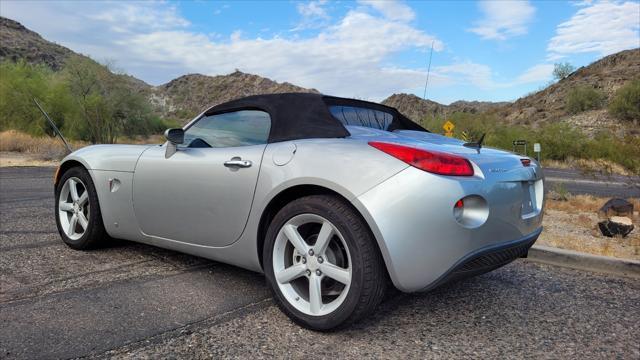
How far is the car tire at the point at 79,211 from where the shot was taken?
13.7ft

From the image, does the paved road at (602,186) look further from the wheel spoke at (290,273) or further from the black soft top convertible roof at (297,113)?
the wheel spoke at (290,273)

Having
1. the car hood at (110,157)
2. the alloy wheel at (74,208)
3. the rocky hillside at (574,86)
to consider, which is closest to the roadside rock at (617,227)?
the car hood at (110,157)

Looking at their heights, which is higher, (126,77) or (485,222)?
(126,77)

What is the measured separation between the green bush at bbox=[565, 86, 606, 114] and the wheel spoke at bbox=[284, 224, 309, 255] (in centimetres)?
6164

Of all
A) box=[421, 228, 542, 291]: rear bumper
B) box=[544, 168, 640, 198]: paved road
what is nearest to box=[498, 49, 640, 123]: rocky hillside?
box=[544, 168, 640, 198]: paved road

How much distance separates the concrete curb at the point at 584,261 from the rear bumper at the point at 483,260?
1.74 metres

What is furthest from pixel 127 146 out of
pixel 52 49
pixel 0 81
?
pixel 52 49

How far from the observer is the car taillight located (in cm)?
246

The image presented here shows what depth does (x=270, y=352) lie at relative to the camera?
2.43m

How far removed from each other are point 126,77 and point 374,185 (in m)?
50.1

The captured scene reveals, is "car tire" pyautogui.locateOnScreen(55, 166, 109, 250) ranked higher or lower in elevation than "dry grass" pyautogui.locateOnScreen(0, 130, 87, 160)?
lower

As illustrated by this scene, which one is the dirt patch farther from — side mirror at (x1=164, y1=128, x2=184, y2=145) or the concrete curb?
side mirror at (x1=164, y1=128, x2=184, y2=145)

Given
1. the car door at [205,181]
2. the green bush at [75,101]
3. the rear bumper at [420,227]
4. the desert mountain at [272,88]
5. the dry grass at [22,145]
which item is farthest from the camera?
the desert mountain at [272,88]

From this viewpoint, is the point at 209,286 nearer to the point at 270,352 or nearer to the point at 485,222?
the point at 270,352
